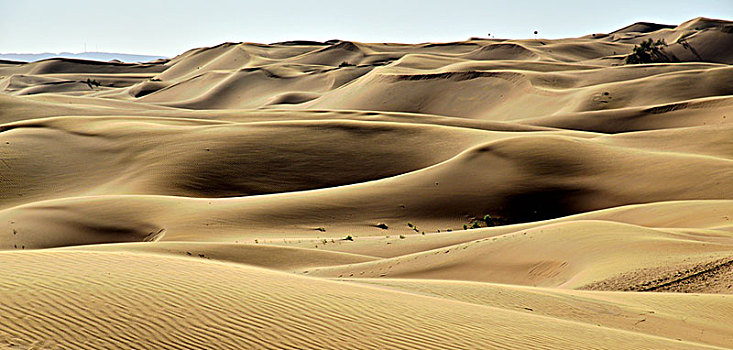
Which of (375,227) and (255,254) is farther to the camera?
(375,227)

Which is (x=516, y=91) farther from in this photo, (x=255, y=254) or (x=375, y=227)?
(x=255, y=254)

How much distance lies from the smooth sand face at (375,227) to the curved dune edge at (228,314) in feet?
0.09

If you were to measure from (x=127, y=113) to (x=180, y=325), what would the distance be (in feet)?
135

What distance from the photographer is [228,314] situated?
263 inches

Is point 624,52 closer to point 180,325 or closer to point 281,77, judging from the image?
point 281,77

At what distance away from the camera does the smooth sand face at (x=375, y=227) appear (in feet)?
22.5

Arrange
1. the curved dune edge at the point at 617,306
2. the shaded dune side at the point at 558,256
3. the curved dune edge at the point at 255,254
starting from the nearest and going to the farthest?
1. the curved dune edge at the point at 617,306
2. the shaded dune side at the point at 558,256
3. the curved dune edge at the point at 255,254

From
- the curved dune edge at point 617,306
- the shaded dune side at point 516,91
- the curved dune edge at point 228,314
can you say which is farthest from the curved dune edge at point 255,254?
the shaded dune side at point 516,91

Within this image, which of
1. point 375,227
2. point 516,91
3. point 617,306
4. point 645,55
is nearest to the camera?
point 617,306

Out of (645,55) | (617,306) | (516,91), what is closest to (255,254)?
(617,306)

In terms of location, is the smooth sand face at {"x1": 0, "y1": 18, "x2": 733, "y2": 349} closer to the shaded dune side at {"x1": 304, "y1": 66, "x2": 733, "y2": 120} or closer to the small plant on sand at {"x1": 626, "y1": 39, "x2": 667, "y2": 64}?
the shaded dune side at {"x1": 304, "y1": 66, "x2": 733, "y2": 120}

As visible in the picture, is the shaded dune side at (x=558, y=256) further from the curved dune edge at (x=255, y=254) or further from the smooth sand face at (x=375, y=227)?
the curved dune edge at (x=255, y=254)

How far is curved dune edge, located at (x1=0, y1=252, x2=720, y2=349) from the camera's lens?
6051 millimetres

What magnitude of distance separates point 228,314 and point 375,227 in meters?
13.5
